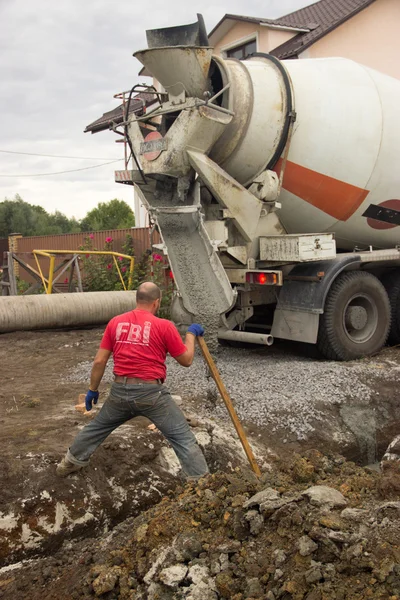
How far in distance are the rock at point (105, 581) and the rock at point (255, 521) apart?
2.31 ft

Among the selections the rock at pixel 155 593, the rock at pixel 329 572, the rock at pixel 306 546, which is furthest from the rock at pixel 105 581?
the rock at pixel 329 572

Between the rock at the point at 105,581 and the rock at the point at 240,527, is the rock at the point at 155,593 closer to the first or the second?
the rock at the point at 105,581

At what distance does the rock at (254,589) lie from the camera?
2.61 metres

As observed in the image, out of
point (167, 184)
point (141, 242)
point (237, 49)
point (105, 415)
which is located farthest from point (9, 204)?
point (105, 415)

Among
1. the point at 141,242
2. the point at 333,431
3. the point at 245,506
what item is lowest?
the point at 333,431

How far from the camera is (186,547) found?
2.96 m

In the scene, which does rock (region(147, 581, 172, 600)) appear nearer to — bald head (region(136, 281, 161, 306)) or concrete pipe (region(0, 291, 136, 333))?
bald head (region(136, 281, 161, 306))

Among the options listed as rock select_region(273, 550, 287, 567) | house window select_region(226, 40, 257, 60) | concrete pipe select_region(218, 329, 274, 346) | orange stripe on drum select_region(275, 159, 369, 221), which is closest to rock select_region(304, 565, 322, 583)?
rock select_region(273, 550, 287, 567)

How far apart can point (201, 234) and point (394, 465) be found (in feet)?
10.9

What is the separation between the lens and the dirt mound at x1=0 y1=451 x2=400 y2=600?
260cm

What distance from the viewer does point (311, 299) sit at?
661 centimetres

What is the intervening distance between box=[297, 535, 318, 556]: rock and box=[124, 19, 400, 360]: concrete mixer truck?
11.8 ft

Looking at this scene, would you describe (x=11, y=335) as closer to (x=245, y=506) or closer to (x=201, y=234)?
(x=201, y=234)

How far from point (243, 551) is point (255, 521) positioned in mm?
165
